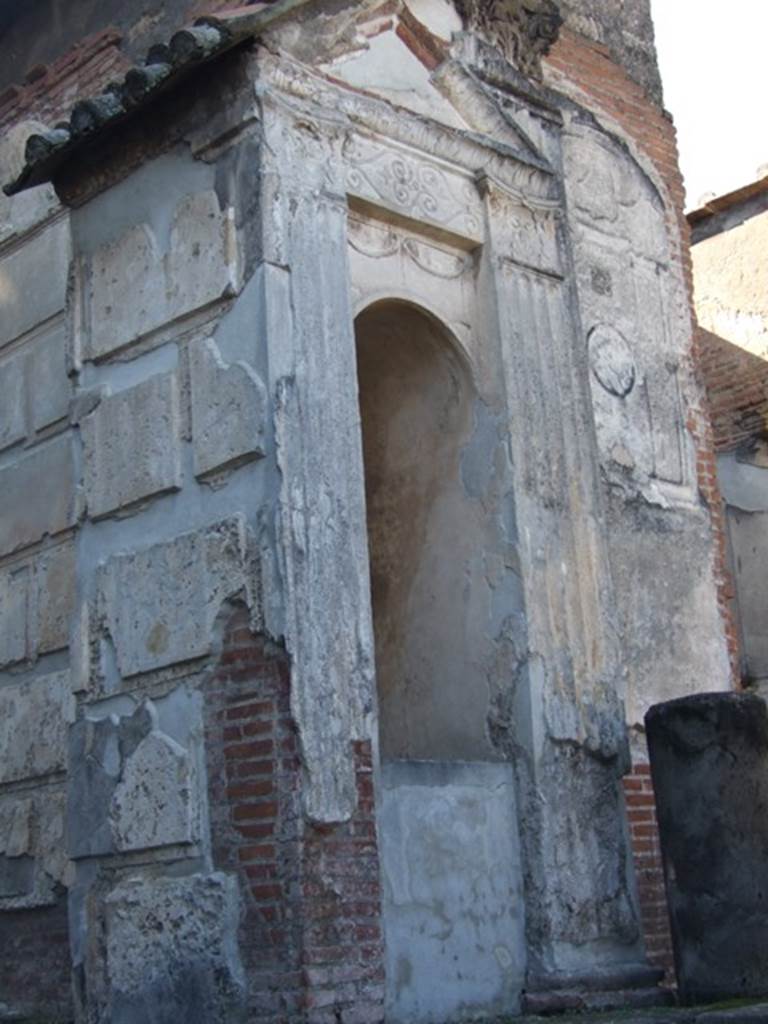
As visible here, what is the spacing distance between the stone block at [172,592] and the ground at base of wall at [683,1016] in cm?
181

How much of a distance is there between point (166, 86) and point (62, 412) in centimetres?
165

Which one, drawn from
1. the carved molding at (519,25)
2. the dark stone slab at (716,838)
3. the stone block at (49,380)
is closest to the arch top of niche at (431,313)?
the stone block at (49,380)

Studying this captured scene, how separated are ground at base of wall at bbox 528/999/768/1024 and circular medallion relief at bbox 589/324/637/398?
3.00m

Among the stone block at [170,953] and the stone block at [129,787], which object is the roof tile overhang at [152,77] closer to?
the stone block at [129,787]

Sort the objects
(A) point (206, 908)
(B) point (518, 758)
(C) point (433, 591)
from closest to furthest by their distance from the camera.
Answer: (A) point (206, 908) < (B) point (518, 758) < (C) point (433, 591)

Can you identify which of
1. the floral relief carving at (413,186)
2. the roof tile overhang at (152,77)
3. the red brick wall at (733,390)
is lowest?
the floral relief carving at (413,186)

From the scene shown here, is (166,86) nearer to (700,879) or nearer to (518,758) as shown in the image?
(518,758)

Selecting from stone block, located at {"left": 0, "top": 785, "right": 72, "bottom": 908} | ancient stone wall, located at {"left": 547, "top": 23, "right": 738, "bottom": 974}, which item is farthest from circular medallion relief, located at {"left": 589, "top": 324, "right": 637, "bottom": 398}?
stone block, located at {"left": 0, "top": 785, "right": 72, "bottom": 908}

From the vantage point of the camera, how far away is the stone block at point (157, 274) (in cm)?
580

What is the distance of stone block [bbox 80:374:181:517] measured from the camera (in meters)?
5.85

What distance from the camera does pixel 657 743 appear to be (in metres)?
5.68

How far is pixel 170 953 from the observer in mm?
5340

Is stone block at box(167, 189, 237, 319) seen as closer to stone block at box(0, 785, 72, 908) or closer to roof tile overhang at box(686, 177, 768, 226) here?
stone block at box(0, 785, 72, 908)

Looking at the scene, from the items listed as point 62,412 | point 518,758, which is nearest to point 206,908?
point 518,758
